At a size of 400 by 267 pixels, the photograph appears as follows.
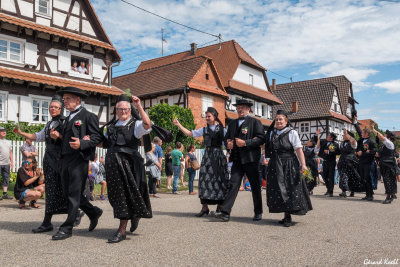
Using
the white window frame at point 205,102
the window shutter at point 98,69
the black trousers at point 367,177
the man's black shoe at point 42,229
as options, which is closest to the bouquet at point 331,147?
the black trousers at point 367,177

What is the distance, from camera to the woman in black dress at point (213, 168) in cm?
741

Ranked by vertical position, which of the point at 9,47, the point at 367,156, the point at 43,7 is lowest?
the point at 367,156

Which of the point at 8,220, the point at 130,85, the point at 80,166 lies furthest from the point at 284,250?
the point at 130,85

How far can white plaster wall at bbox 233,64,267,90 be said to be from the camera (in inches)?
1479

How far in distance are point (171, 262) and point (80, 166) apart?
2228 millimetres

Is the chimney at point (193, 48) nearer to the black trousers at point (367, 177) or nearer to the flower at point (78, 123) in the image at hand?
the black trousers at point (367, 177)

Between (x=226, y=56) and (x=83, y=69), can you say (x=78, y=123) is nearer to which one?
(x=83, y=69)

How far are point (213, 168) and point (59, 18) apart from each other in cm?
1925

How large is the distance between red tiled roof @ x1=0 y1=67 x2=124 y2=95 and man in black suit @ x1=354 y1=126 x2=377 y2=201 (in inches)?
650

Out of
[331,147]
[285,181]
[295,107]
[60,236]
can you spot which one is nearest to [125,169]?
[60,236]

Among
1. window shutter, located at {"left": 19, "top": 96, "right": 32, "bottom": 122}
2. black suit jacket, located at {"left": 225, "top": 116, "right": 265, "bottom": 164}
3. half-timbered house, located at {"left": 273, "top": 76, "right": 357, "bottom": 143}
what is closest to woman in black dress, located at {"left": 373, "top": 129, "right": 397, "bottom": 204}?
black suit jacket, located at {"left": 225, "top": 116, "right": 265, "bottom": 164}

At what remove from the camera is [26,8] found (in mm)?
21531

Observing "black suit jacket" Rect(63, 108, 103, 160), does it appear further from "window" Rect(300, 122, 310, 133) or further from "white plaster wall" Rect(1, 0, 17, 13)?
"window" Rect(300, 122, 310, 133)

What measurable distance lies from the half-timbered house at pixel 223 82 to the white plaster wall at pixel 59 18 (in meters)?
10.2
